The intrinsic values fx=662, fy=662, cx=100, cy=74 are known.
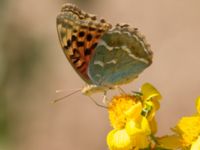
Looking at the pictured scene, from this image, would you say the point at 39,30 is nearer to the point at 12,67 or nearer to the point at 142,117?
the point at 12,67

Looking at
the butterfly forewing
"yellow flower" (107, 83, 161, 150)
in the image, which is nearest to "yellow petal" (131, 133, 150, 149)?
"yellow flower" (107, 83, 161, 150)

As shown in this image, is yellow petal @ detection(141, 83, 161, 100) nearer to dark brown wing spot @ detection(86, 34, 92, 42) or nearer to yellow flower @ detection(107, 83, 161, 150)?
yellow flower @ detection(107, 83, 161, 150)

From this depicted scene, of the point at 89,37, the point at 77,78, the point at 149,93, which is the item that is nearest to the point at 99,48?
the point at 89,37

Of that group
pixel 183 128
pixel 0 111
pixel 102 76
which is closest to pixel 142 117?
pixel 183 128

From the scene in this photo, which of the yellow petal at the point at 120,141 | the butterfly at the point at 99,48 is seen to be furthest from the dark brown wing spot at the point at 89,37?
the yellow petal at the point at 120,141

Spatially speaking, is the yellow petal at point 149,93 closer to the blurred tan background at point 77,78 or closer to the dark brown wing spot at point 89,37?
the dark brown wing spot at point 89,37

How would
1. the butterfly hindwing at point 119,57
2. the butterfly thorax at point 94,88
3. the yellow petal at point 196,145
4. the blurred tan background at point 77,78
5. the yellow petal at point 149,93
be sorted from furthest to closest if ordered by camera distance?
the blurred tan background at point 77,78, the butterfly thorax at point 94,88, the butterfly hindwing at point 119,57, the yellow petal at point 149,93, the yellow petal at point 196,145
